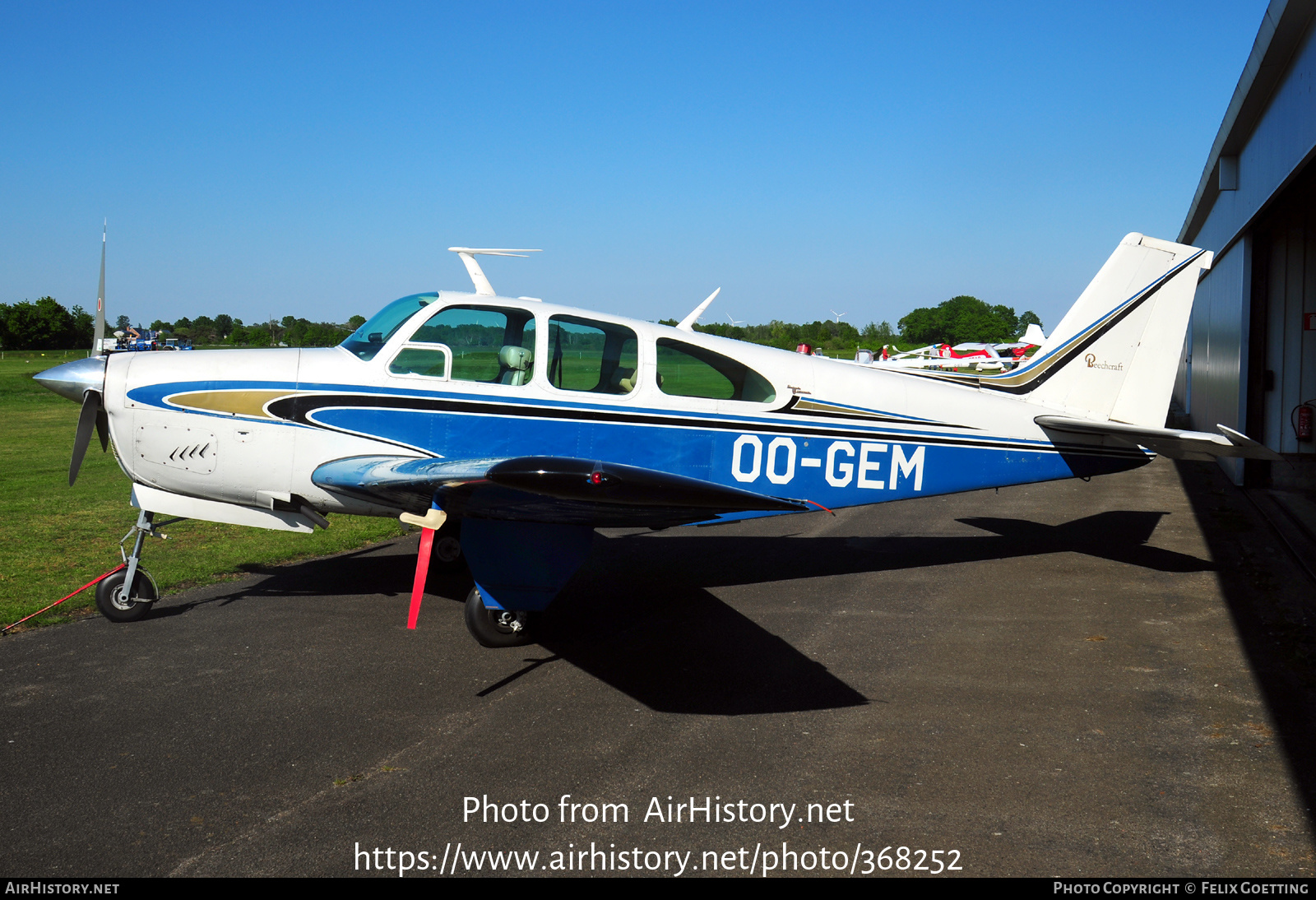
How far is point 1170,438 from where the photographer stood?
23.6 feet

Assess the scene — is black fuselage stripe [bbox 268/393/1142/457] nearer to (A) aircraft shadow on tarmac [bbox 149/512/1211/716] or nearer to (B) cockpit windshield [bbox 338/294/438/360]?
(B) cockpit windshield [bbox 338/294/438/360]

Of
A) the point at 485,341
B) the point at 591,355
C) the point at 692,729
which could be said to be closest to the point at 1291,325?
the point at 591,355

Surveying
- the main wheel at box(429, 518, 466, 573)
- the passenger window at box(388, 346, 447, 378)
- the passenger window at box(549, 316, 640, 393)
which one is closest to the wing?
Answer: the passenger window at box(388, 346, 447, 378)

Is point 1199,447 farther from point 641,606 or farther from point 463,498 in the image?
point 463,498

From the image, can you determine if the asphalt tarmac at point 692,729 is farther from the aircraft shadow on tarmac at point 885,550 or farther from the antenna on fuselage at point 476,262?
the antenna on fuselage at point 476,262

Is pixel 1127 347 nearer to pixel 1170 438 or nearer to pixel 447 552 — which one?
pixel 1170 438

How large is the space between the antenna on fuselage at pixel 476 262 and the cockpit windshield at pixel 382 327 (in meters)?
0.85

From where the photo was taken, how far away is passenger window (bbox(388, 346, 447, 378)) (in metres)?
6.18

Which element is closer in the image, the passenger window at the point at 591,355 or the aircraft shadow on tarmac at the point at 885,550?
the passenger window at the point at 591,355

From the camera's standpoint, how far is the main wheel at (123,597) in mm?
6332

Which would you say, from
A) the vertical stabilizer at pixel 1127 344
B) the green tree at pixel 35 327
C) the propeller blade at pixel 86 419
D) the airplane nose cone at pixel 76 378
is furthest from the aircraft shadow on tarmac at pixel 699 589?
the green tree at pixel 35 327

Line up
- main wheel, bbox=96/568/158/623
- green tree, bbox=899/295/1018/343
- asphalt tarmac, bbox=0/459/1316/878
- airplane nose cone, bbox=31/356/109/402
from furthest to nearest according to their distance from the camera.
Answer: green tree, bbox=899/295/1018/343 < main wheel, bbox=96/568/158/623 < airplane nose cone, bbox=31/356/109/402 < asphalt tarmac, bbox=0/459/1316/878

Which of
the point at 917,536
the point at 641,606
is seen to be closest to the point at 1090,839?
the point at 641,606

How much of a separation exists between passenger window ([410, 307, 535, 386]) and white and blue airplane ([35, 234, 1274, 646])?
0.04 ft
